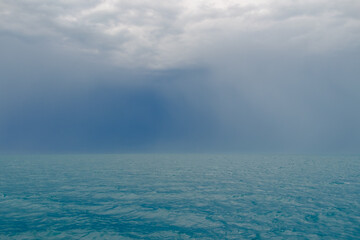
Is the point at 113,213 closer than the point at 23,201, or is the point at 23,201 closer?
the point at 113,213

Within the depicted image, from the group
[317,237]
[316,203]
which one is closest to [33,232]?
[317,237]

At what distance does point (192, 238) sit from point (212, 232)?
1.51 metres

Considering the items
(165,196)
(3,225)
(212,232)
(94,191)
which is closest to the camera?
(212,232)

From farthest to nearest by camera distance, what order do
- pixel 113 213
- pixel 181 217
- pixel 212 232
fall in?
1. pixel 113 213
2. pixel 181 217
3. pixel 212 232

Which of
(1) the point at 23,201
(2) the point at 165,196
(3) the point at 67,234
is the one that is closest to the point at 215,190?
(2) the point at 165,196

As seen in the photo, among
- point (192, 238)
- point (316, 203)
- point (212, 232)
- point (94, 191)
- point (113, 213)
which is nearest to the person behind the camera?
point (192, 238)

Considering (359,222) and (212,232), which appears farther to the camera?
(359,222)

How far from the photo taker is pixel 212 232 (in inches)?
560

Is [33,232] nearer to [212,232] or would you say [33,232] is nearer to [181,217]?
[181,217]

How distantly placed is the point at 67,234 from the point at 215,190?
58.5 feet

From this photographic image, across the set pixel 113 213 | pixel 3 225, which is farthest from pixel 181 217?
pixel 3 225

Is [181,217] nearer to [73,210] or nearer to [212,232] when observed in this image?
[212,232]

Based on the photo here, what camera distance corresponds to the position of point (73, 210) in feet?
62.6

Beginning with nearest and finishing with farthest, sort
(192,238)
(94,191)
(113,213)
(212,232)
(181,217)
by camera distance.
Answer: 1. (192,238)
2. (212,232)
3. (181,217)
4. (113,213)
5. (94,191)
